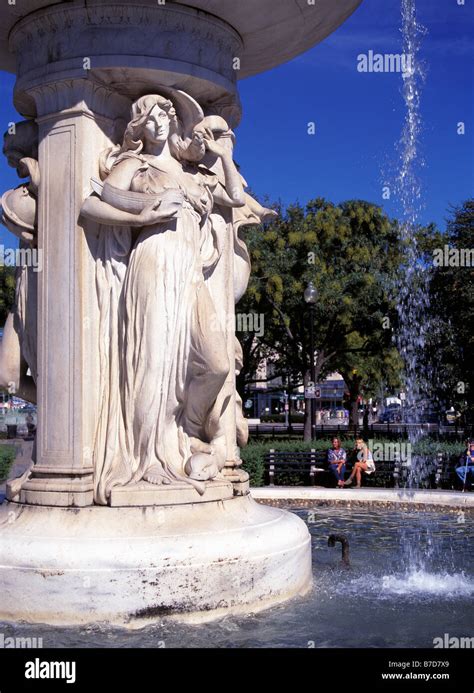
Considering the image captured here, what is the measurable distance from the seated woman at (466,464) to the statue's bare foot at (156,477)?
8638 mm

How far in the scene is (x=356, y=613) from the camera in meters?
6.19

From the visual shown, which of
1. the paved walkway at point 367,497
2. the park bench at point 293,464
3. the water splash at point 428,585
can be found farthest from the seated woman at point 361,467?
the water splash at point 428,585

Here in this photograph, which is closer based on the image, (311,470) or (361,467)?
(361,467)

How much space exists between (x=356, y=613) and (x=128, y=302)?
277 centimetres

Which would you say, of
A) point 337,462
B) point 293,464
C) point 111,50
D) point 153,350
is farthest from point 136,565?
point 293,464

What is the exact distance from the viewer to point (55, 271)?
664 cm

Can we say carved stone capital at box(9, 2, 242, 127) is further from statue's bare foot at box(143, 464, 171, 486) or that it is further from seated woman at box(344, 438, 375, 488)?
seated woman at box(344, 438, 375, 488)

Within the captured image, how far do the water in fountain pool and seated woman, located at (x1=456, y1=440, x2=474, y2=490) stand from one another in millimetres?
4863

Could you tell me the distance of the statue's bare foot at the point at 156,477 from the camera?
634 cm

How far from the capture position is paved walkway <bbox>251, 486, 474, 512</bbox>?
11.8 meters

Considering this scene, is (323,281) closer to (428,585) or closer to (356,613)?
(428,585)

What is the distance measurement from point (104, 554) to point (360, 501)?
22.8 feet

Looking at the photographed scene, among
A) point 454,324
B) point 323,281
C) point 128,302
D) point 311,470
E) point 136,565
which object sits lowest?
point 311,470
